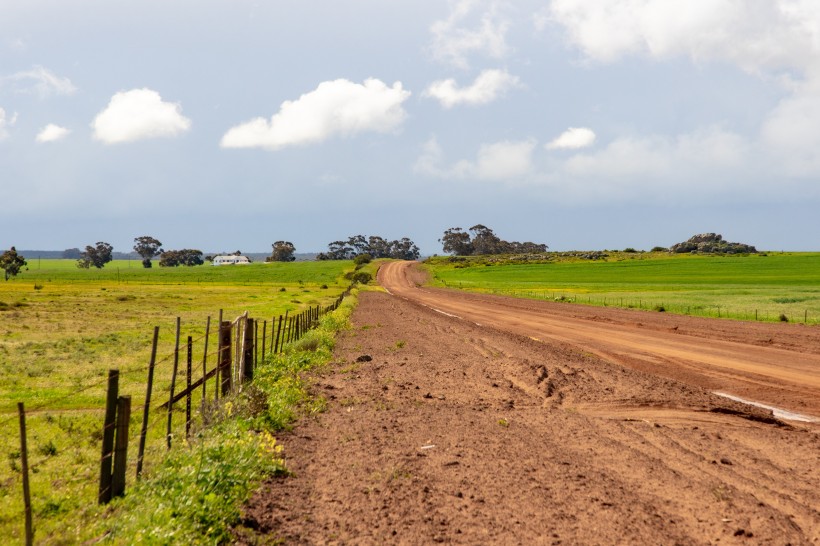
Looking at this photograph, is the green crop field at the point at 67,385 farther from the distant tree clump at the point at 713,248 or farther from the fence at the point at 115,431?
A: the distant tree clump at the point at 713,248

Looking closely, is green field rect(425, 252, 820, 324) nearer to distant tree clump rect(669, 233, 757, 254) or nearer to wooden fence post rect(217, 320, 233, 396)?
distant tree clump rect(669, 233, 757, 254)

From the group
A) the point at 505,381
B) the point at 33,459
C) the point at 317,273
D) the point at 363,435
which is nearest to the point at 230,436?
the point at 363,435

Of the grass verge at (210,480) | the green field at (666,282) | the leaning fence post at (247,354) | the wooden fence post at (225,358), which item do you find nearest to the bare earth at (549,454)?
the grass verge at (210,480)

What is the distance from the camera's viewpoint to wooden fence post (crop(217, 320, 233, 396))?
1338 centimetres

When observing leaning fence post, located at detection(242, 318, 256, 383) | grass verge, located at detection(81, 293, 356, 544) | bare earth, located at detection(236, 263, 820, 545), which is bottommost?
bare earth, located at detection(236, 263, 820, 545)

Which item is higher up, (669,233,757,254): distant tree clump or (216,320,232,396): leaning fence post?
(669,233,757,254): distant tree clump

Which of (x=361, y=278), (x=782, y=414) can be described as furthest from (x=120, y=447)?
(x=361, y=278)

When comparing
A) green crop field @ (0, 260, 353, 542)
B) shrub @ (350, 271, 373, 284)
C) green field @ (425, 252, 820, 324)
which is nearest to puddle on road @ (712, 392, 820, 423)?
green crop field @ (0, 260, 353, 542)

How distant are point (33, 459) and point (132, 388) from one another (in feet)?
23.1

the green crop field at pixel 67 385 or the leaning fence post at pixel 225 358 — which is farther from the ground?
the leaning fence post at pixel 225 358

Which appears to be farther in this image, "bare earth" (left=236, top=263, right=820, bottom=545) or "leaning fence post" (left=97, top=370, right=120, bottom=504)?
"leaning fence post" (left=97, top=370, right=120, bottom=504)

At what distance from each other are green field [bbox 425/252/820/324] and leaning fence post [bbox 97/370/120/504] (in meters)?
34.6

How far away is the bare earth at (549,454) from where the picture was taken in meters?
7.61

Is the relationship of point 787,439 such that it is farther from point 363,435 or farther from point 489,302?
point 489,302
